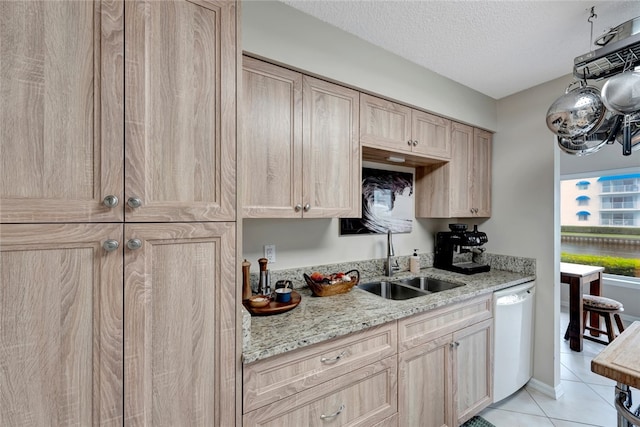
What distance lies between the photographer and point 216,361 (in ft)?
3.26

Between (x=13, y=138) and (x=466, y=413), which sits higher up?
(x=13, y=138)

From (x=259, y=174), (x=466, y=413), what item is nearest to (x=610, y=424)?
(x=466, y=413)

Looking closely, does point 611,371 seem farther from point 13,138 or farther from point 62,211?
point 13,138

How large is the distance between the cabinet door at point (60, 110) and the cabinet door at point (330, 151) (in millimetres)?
903

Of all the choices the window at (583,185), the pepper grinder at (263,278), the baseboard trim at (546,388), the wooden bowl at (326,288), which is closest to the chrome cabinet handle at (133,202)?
the pepper grinder at (263,278)

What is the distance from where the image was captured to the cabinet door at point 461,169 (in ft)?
Answer: 7.61

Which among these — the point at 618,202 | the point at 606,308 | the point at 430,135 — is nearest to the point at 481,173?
the point at 430,135

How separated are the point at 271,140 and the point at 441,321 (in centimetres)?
147

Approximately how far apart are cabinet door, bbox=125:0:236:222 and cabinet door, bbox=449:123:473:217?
1.93 meters

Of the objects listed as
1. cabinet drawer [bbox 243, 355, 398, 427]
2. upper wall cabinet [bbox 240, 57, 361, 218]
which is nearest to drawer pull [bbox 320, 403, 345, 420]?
cabinet drawer [bbox 243, 355, 398, 427]

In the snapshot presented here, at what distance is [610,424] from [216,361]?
275 cm

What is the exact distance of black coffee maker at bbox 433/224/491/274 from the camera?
2.32 metres

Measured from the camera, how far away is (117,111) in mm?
842

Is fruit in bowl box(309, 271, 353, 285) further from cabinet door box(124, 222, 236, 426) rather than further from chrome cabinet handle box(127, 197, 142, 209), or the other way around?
chrome cabinet handle box(127, 197, 142, 209)
